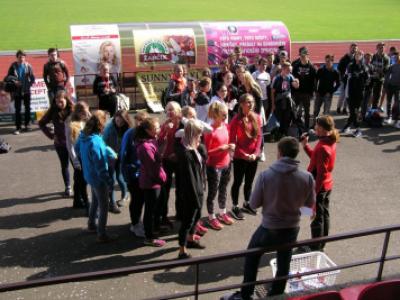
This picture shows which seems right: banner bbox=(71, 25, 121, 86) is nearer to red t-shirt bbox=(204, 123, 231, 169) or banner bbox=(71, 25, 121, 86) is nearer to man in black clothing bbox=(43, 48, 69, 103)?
man in black clothing bbox=(43, 48, 69, 103)

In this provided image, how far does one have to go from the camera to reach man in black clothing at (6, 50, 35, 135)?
1059 centimetres

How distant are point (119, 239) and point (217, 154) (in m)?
1.78

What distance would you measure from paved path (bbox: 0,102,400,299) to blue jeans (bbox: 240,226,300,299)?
2.75 feet

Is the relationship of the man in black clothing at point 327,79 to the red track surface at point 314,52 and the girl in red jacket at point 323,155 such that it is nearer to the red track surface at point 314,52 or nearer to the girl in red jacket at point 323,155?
the girl in red jacket at point 323,155

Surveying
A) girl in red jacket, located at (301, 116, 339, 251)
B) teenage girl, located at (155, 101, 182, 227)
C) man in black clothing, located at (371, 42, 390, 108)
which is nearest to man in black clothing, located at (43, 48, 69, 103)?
teenage girl, located at (155, 101, 182, 227)

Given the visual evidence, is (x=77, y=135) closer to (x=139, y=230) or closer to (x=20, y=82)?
(x=139, y=230)

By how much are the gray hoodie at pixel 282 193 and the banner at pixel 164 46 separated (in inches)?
373

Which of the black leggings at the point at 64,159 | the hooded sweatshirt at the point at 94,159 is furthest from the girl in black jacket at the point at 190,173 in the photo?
the black leggings at the point at 64,159

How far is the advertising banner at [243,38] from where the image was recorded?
1375 centimetres

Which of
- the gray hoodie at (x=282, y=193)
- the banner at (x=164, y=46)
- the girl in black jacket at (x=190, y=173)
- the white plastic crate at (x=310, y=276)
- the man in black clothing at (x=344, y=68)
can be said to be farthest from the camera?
the banner at (x=164, y=46)

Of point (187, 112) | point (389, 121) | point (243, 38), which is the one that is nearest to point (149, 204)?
point (187, 112)

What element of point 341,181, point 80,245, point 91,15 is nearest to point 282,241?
point 80,245

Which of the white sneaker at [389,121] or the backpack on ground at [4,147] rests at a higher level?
the white sneaker at [389,121]

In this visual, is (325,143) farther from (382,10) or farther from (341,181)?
(382,10)
